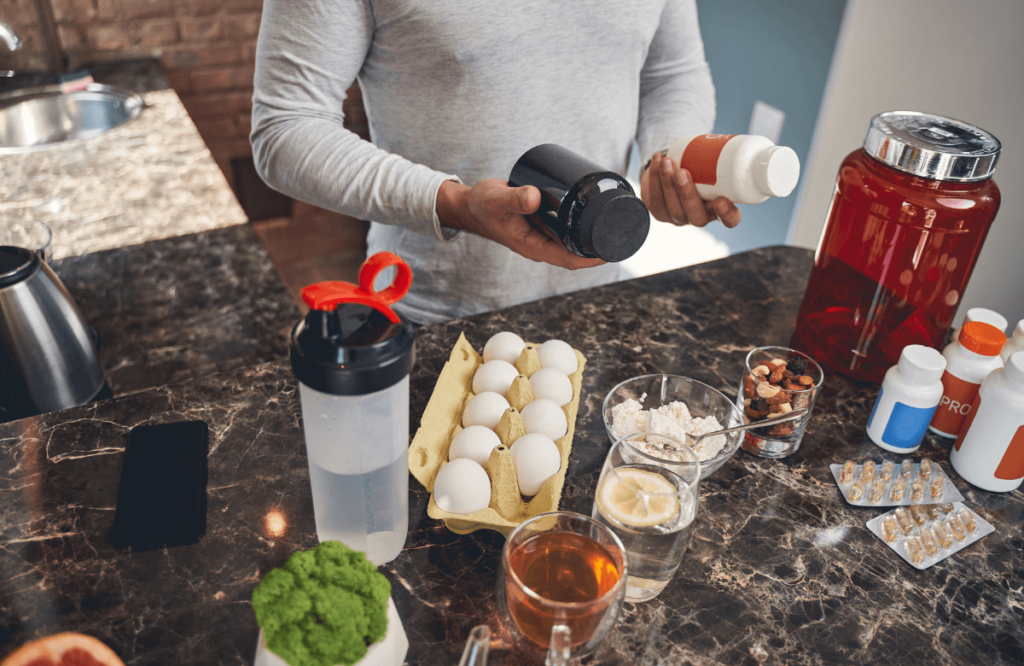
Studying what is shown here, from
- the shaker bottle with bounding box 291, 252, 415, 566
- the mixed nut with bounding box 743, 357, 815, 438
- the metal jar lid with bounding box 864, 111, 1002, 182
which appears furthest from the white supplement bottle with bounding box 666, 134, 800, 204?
the shaker bottle with bounding box 291, 252, 415, 566

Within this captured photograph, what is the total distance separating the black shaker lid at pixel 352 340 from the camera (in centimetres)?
55

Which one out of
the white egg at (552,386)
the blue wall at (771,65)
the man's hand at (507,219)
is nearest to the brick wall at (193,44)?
the blue wall at (771,65)

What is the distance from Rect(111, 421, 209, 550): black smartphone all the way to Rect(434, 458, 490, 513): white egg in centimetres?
27

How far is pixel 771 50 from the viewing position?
249cm

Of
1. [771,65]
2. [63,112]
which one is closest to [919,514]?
[771,65]

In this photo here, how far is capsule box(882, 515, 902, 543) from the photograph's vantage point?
2.63ft

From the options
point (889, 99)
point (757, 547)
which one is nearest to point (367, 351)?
point (757, 547)

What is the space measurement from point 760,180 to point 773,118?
185 centimetres

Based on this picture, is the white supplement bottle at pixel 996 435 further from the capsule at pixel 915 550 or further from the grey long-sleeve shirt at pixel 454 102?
the grey long-sleeve shirt at pixel 454 102

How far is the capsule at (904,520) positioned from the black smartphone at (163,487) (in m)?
0.80

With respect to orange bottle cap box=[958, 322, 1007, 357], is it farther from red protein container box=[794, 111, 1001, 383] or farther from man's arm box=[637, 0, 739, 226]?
man's arm box=[637, 0, 739, 226]

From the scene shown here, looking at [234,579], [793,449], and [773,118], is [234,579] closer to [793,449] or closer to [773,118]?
[793,449]

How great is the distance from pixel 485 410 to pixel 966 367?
63cm

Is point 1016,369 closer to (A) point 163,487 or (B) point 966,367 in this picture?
(B) point 966,367
